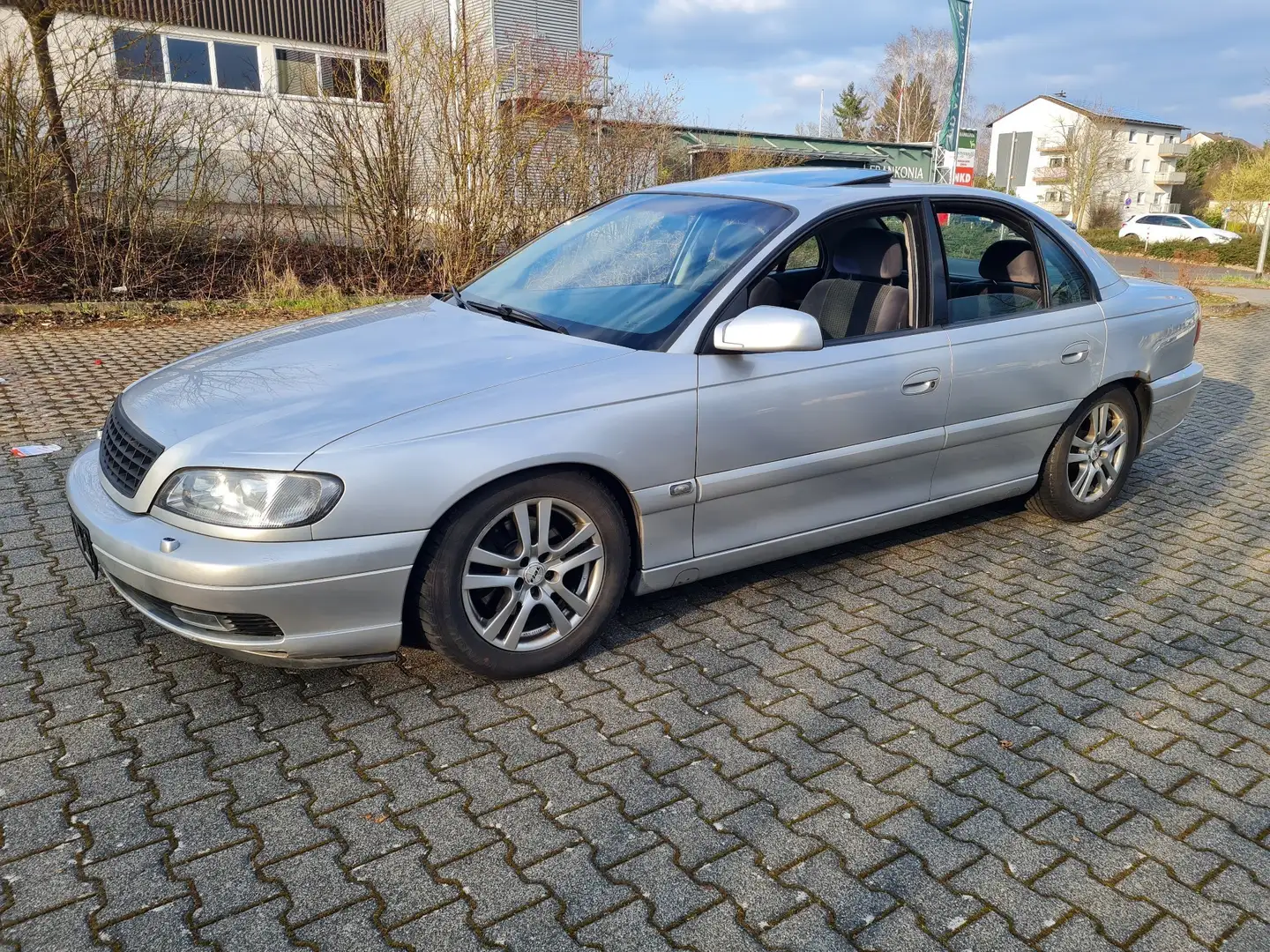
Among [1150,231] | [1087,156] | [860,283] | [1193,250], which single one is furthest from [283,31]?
[1087,156]

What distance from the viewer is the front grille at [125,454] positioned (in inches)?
124

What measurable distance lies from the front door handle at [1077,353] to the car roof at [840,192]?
1.35 feet

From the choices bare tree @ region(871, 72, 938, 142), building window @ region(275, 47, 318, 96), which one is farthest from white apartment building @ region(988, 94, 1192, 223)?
building window @ region(275, 47, 318, 96)

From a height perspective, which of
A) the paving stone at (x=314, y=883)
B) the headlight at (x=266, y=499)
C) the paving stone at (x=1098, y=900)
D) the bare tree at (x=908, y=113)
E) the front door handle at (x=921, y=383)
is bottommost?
the paving stone at (x=1098, y=900)

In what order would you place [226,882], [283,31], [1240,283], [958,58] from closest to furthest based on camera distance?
1. [226,882]
2. [958,58]
3. [283,31]
4. [1240,283]

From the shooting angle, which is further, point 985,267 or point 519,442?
point 985,267

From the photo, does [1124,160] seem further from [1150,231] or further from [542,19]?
[542,19]

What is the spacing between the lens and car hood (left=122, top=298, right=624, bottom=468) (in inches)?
119

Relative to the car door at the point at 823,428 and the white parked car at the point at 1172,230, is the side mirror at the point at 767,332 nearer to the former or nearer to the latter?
the car door at the point at 823,428

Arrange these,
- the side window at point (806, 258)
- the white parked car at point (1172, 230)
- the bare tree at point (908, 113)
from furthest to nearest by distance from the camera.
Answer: the bare tree at point (908, 113), the white parked car at point (1172, 230), the side window at point (806, 258)

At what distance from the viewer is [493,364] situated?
3.41 metres

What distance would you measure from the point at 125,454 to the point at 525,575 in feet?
4.60

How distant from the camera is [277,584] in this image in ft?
9.44

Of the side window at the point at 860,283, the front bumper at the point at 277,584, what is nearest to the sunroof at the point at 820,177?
the side window at the point at 860,283
